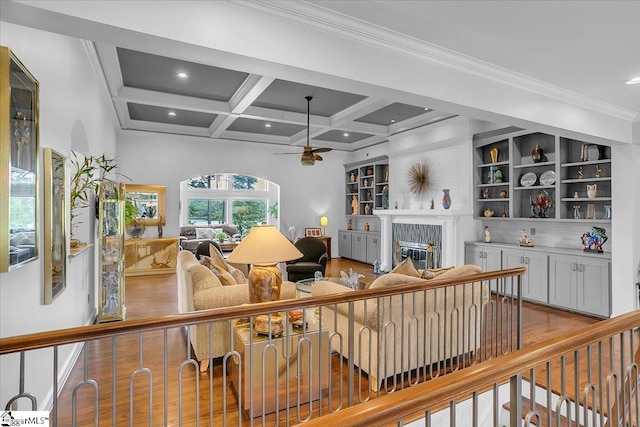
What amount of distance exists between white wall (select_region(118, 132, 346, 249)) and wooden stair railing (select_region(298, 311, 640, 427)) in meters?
7.74

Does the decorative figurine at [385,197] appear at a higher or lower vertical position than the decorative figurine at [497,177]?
lower

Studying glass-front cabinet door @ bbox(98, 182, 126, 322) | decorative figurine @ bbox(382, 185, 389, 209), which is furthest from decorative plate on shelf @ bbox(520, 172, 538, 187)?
glass-front cabinet door @ bbox(98, 182, 126, 322)

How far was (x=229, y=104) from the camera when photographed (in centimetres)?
599

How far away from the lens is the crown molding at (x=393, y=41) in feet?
7.35

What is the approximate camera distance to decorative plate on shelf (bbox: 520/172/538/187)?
551cm

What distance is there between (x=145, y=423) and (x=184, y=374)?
67cm

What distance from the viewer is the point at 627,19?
7.82 feet

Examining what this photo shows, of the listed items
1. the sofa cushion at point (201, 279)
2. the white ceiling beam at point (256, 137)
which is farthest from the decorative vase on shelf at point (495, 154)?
the sofa cushion at point (201, 279)

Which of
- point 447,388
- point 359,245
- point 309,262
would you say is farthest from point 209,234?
point 447,388

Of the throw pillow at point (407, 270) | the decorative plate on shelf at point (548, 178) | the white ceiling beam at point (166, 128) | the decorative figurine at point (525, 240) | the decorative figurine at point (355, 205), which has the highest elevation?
the white ceiling beam at point (166, 128)

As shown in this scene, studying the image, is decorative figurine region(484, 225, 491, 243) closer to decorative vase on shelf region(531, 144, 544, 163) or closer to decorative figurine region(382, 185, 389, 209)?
decorative vase on shelf region(531, 144, 544, 163)

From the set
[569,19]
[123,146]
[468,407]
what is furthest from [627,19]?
[123,146]

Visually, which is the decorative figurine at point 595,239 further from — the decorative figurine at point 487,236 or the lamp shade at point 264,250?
the lamp shade at point 264,250

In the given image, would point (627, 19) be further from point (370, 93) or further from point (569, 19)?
point (370, 93)
